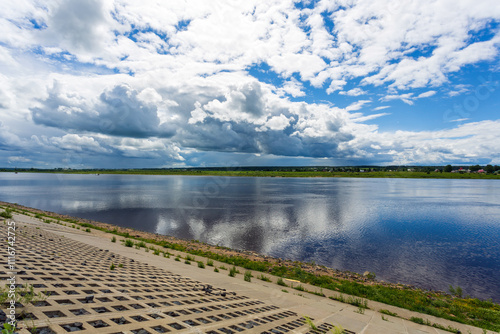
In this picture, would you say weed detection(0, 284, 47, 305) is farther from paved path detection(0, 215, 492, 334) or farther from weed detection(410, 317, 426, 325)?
weed detection(410, 317, 426, 325)

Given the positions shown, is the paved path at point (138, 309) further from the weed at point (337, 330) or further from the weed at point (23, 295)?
the weed at point (337, 330)

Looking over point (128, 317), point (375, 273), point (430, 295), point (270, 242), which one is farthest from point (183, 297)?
point (270, 242)

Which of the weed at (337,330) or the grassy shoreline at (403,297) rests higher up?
the weed at (337,330)

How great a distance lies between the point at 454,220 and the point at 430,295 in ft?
130

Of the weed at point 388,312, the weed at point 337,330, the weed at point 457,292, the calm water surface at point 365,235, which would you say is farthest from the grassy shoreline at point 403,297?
the weed at point 337,330

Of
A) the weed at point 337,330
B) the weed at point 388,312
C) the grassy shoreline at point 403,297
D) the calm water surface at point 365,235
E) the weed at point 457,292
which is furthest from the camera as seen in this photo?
the calm water surface at point 365,235

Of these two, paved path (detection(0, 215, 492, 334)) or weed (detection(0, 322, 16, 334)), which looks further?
paved path (detection(0, 215, 492, 334))

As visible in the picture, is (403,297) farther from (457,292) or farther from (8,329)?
(8,329)

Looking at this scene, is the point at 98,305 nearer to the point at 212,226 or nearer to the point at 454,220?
the point at 212,226

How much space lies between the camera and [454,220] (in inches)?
1802

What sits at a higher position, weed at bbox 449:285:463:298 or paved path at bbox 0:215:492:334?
paved path at bbox 0:215:492:334

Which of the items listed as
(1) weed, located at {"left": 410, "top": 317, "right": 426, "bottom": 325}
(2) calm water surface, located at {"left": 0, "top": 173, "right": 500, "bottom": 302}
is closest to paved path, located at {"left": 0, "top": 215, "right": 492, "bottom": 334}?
(1) weed, located at {"left": 410, "top": 317, "right": 426, "bottom": 325}

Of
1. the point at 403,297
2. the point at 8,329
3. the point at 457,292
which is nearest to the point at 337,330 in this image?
the point at 8,329

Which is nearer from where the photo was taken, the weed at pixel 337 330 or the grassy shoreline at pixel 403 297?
the weed at pixel 337 330
